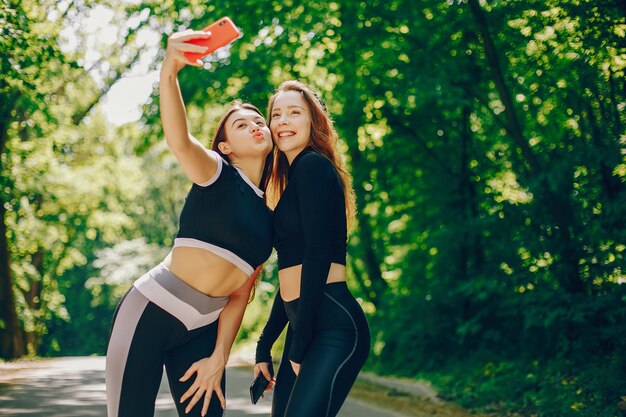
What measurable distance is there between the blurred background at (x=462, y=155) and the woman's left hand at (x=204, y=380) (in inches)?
193

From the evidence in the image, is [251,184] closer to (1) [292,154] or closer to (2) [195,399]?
(1) [292,154]

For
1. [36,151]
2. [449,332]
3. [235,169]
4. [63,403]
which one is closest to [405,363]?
[449,332]

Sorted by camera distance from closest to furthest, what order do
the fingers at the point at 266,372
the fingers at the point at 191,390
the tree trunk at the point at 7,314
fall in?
the fingers at the point at 191,390
the fingers at the point at 266,372
the tree trunk at the point at 7,314

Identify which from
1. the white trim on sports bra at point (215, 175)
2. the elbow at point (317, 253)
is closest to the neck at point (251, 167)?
the white trim on sports bra at point (215, 175)

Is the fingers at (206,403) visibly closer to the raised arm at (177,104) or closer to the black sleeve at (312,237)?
the black sleeve at (312,237)

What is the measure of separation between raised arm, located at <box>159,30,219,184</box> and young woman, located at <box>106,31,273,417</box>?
51 mm

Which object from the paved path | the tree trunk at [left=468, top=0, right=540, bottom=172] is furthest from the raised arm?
the tree trunk at [left=468, top=0, right=540, bottom=172]

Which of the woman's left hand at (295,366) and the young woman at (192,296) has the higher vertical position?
the young woman at (192,296)

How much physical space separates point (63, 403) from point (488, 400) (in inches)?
190

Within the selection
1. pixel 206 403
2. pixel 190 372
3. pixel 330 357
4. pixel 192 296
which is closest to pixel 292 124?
pixel 192 296

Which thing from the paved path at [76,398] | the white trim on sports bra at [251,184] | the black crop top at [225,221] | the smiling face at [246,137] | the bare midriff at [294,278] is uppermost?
the smiling face at [246,137]

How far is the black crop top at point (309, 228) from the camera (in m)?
2.90

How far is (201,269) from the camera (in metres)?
3.04

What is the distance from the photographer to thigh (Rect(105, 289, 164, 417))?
298 centimetres
